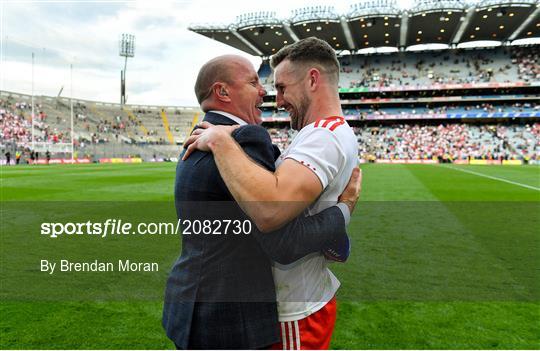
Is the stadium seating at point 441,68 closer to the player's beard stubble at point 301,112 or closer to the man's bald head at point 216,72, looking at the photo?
the player's beard stubble at point 301,112

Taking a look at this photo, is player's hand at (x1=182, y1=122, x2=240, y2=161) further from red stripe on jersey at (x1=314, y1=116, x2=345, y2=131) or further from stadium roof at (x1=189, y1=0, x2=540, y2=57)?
stadium roof at (x1=189, y1=0, x2=540, y2=57)

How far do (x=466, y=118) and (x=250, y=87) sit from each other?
71.2 m

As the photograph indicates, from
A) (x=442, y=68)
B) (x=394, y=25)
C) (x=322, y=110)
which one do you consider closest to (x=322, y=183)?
(x=322, y=110)

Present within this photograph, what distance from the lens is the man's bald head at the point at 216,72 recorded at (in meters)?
1.87

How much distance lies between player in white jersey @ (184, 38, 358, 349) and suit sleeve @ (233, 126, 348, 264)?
0.16 feet

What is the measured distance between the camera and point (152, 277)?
19.3ft

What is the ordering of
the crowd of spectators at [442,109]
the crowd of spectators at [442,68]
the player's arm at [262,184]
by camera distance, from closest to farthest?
the player's arm at [262,184], the crowd of spectators at [442,109], the crowd of spectators at [442,68]

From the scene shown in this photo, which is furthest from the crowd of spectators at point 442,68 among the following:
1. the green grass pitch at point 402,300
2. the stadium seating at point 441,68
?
the green grass pitch at point 402,300

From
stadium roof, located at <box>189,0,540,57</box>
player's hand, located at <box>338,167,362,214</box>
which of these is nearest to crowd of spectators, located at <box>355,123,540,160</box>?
stadium roof, located at <box>189,0,540,57</box>

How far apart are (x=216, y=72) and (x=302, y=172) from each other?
62cm

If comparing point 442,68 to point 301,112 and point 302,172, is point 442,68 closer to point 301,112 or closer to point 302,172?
point 301,112

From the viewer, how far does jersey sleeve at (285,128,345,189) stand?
1701mm

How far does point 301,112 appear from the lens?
2049 mm

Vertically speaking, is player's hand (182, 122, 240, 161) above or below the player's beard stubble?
below
